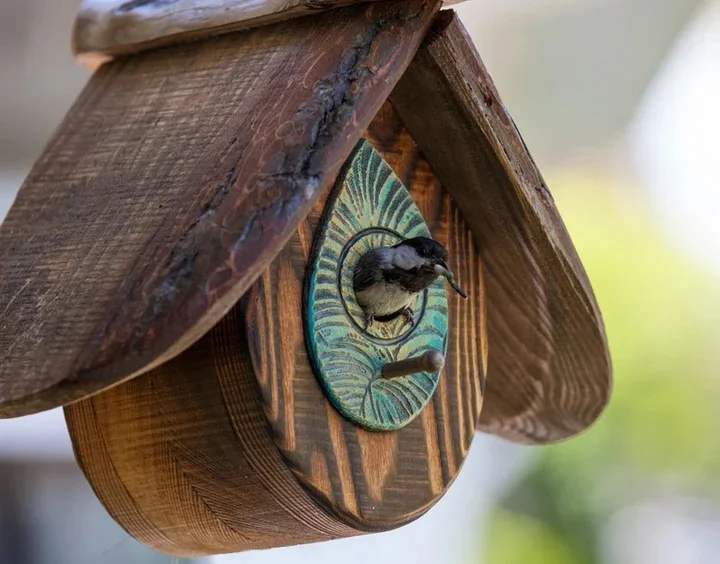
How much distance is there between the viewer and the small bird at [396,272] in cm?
113

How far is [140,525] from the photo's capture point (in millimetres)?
1213

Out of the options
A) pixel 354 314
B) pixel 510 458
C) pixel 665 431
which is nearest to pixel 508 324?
pixel 354 314

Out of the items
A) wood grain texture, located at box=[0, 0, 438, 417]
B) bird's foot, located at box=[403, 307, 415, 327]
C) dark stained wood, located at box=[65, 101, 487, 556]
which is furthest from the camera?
bird's foot, located at box=[403, 307, 415, 327]

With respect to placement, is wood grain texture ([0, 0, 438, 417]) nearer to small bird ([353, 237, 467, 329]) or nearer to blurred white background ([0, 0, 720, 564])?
small bird ([353, 237, 467, 329])

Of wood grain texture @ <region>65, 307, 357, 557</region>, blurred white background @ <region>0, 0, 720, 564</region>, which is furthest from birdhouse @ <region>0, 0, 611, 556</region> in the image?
blurred white background @ <region>0, 0, 720, 564</region>

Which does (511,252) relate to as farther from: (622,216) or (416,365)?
(622,216)

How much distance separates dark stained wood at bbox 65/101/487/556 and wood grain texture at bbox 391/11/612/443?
0.06 metres

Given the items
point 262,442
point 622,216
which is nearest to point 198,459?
point 262,442

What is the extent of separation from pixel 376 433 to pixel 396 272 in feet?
0.54

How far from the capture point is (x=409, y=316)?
122 centimetres

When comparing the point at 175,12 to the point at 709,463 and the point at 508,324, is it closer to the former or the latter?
the point at 508,324

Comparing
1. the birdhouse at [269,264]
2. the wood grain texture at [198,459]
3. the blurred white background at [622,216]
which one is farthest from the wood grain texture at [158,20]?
the blurred white background at [622,216]

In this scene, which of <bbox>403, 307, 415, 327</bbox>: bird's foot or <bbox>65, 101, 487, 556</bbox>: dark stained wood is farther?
<bbox>403, 307, 415, 327</bbox>: bird's foot

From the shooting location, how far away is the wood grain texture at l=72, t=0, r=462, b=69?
3.77 feet
